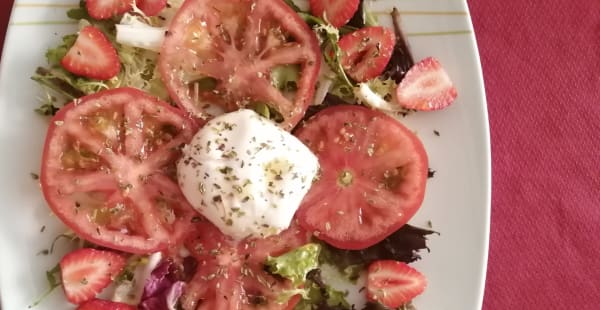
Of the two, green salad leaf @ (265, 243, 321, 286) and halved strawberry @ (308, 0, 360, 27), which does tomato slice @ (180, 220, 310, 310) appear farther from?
halved strawberry @ (308, 0, 360, 27)

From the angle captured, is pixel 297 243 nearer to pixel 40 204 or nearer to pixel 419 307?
pixel 419 307

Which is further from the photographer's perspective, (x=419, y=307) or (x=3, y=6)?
(x=3, y=6)

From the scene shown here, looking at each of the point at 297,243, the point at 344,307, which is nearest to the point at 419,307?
the point at 344,307

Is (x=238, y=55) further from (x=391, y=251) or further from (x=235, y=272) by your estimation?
(x=391, y=251)

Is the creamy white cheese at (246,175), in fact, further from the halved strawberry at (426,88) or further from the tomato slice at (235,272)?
the halved strawberry at (426,88)

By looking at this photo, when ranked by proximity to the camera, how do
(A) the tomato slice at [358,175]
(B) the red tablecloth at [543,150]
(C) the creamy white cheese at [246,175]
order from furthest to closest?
(B) the red tablecloth at [543,150] < (A) the tomato slice at [358,175] < (C) the creamy white cheese at [246,175]

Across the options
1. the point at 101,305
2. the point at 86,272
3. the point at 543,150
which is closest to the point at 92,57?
the point at 86,272

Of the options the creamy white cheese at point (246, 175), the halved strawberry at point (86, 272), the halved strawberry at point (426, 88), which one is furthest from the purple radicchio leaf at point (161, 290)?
the halved strawberry at point (426, 88)
